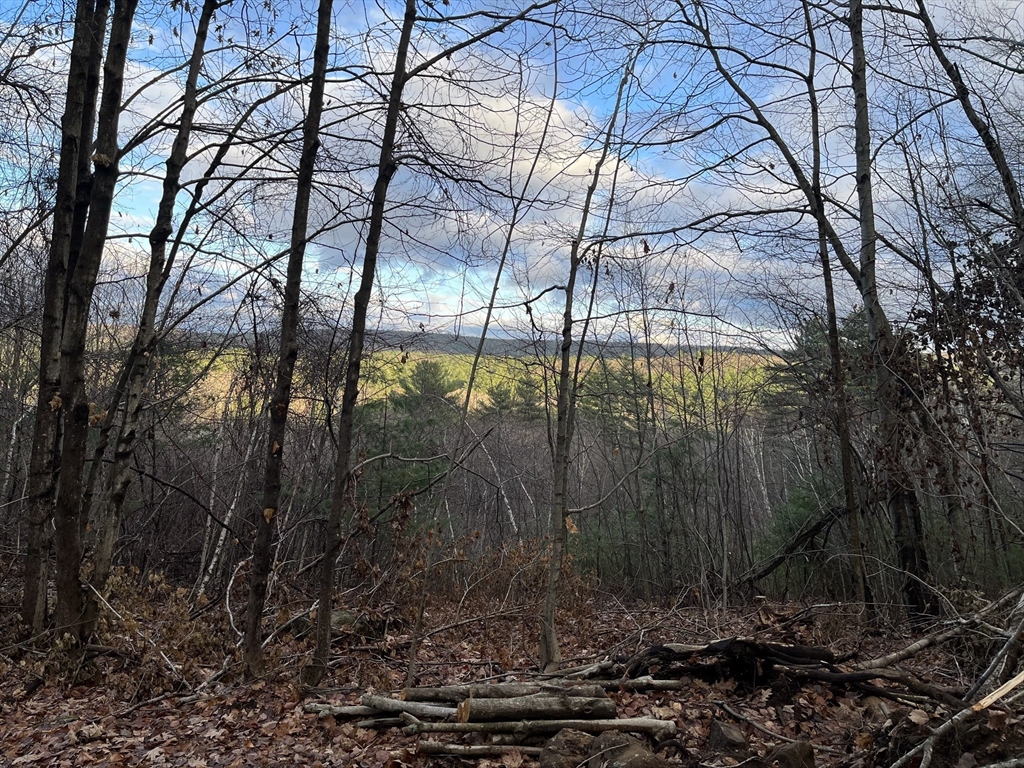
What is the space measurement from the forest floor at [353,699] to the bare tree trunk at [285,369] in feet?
1.97

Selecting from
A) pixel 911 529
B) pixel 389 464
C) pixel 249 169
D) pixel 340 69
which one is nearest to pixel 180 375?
pixel 389 464

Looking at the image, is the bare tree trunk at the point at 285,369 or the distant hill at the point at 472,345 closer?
the bare tree trunk at the point at 285,369

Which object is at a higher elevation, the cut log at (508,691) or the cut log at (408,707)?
the cut log at (508,691)

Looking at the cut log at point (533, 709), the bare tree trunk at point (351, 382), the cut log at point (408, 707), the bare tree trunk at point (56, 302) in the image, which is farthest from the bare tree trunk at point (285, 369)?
the bare tree trunk at point (56, 302)

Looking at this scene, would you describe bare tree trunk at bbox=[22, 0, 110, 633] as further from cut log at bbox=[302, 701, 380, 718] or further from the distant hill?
cut log at bbox=[302, 701, 380, 718]

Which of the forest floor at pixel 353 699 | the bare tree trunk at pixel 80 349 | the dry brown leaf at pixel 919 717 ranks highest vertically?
the bare tree trunk at pixel 80 349

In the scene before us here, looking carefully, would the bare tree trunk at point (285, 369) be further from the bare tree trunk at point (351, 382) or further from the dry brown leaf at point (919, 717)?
the dry brown leaf at point (919, 717)

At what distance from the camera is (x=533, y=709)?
429cm

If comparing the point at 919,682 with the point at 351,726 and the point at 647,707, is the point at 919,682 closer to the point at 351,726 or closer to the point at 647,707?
the point at 647,707

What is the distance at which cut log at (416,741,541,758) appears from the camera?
4.09 metres

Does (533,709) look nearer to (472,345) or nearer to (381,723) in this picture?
(381,723)

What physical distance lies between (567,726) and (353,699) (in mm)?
2082

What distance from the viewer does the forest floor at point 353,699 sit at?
400 centimetres

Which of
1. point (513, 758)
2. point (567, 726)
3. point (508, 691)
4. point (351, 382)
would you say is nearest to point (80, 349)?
point (351, 382)
